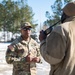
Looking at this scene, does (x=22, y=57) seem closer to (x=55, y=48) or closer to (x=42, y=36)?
(x=42, y=36)

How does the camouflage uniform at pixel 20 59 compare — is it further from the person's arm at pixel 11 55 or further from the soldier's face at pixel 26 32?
the soldier's face at pixel 26 32

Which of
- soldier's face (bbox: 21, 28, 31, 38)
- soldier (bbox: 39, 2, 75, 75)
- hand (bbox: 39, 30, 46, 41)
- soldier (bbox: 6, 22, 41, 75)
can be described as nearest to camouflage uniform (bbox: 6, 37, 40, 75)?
soldier (bbox: 6, 22, 41, 75)

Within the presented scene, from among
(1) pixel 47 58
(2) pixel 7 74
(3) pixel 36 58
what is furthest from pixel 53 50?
(2) pixel 7 74

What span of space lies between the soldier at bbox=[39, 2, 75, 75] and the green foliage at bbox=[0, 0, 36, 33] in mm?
42423

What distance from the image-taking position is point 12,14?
149ft

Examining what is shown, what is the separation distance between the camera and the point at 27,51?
14.8 ft

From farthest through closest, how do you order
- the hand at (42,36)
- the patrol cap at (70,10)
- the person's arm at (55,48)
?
the hand at (42,36), the patrol cap at (70,10), the person's arm at (55,48)

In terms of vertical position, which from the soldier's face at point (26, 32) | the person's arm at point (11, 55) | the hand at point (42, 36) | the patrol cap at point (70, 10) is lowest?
the person's arm at point (11, 55)

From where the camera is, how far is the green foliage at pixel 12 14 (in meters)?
45.2

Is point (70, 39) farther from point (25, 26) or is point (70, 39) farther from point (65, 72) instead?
point (25, 26)

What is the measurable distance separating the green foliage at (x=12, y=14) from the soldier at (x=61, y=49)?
1670 inches

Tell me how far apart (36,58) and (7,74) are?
5411 millimetres

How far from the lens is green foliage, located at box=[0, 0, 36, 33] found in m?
45.2

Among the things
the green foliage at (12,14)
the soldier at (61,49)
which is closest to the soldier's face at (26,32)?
the soldier at (61,49)
